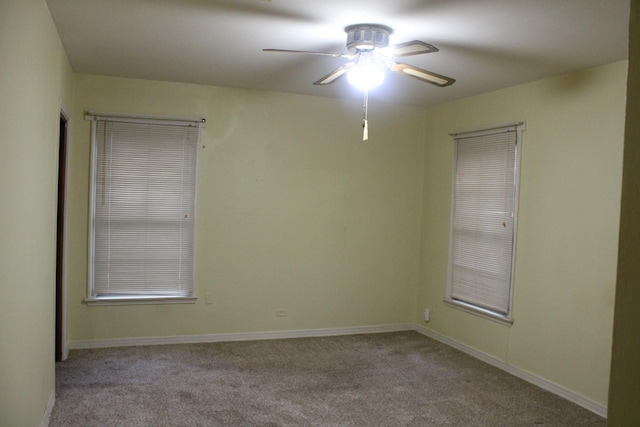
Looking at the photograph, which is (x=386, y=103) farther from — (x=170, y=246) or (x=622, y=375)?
(x=622, y=375)

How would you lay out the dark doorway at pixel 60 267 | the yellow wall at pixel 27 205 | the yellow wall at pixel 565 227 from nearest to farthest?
the yellow wall at pixel 27 205 < the yellow wall at pixel 565 227 < the dark doorway at pixel 60 267

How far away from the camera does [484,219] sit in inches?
187

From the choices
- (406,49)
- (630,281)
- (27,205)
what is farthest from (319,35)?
(630,281)

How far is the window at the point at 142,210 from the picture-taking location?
4680mm

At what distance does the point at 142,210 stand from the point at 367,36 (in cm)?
279

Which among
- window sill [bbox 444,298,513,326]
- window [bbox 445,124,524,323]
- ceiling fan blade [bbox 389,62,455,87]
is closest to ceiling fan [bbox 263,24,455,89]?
ceiling fan blade [bbox 389,62,455,87]

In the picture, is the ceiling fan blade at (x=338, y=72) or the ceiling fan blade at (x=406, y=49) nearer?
the ceiling fan blade at (x=406, y=49)

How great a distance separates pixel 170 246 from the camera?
16.0 feet

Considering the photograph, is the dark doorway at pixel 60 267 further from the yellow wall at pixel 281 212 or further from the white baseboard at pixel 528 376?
the white baseboard at pixel 528 376

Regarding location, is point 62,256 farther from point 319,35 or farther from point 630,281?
point 630,281

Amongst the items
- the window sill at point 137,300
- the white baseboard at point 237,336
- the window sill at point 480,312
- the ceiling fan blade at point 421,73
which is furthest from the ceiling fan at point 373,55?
the white baseboard at point 237,336

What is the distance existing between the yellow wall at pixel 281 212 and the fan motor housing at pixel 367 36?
2.18 m

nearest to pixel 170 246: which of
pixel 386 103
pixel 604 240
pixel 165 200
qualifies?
pixel 165 200

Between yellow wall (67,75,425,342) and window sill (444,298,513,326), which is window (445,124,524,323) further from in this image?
yellow wall (67,75,425,342)
